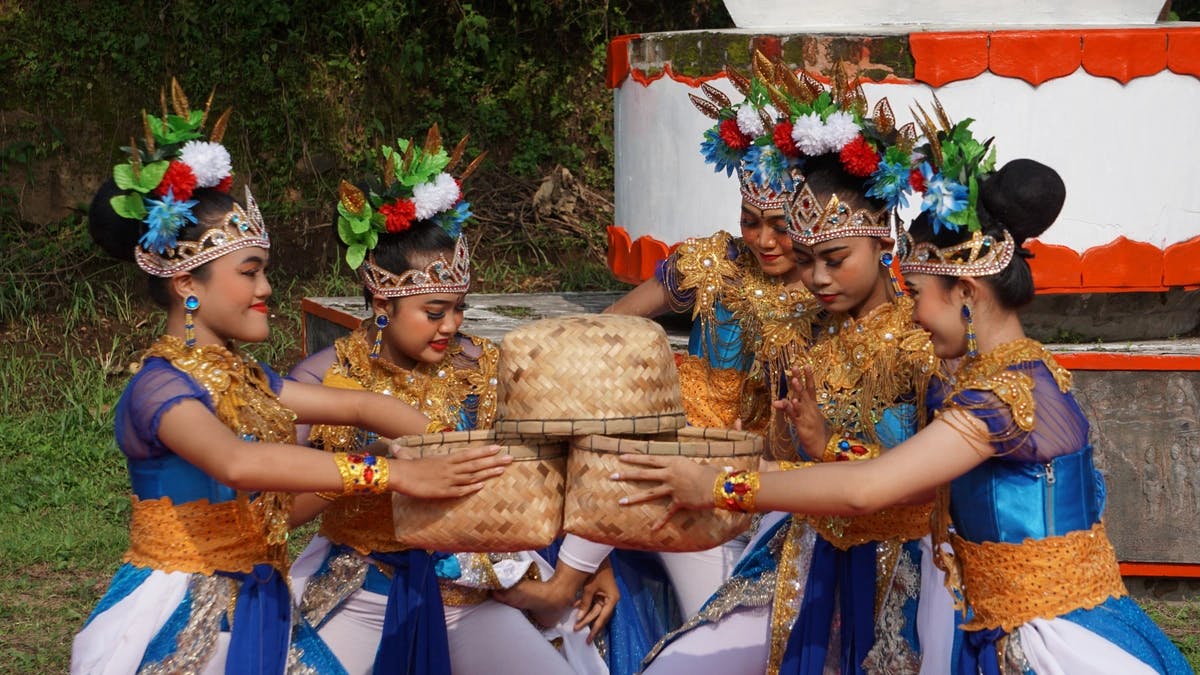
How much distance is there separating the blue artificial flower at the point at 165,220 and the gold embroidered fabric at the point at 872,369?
5.51 feet

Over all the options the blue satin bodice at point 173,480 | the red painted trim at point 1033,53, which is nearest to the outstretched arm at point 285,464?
the blue satin bodice at point 173,480

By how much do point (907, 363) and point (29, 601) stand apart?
3.76 meters

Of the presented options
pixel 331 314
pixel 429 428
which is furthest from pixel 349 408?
pixel 331 314

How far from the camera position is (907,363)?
3.97 metres

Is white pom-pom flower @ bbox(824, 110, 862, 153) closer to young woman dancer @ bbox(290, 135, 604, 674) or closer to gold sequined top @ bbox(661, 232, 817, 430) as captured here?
gold sequined top @ bbox(661, 232, 817, 430)

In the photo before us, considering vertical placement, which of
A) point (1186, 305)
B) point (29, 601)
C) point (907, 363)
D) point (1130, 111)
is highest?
point (1130, 111)

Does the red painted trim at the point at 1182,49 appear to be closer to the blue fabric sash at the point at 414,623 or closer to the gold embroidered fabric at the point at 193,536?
the blue fabric sash at the point at 414,623

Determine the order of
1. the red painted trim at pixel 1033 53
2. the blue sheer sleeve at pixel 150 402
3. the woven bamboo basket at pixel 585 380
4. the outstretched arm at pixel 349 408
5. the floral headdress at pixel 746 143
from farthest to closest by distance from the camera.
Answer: the red painted trim at pixel 1033 53 < the floral headdress at pixel 746 143 < the outstretched arm at pixel 349 408 < the blue sheer sleeve at pixel 150 402 < the woven bamboo basket at pixel 585 380

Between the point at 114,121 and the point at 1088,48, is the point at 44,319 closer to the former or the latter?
the point at 114,121

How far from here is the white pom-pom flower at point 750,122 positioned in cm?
447

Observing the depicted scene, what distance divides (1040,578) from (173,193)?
2192 millimetres

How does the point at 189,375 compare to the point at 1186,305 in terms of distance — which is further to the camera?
the point at 1186,305

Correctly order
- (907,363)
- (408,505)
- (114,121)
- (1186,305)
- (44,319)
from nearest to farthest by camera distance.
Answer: (408,505), (907,363), (1186,305), (44,319), (114,121)

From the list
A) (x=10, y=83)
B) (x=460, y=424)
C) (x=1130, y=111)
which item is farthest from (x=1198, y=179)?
(x=10, y=83)
